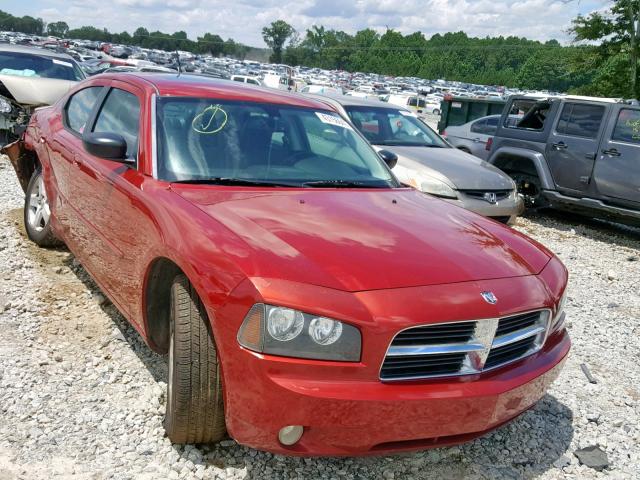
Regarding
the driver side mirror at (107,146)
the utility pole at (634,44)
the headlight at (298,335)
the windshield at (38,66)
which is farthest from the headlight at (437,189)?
the utility pole at (634,44)

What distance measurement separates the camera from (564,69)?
17031mm

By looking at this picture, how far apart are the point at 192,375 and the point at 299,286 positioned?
66 centimetres

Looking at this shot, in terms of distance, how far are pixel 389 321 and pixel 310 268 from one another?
377mm

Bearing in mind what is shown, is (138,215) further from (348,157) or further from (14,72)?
(14,72)

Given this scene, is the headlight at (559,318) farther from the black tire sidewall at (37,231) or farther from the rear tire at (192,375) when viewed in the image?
the black tire sidewall at (37,231)

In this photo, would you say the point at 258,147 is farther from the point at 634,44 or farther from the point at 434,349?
the point at 634,44

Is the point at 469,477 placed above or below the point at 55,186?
below

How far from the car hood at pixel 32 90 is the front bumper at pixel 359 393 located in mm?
7626

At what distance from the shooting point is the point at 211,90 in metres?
3.85

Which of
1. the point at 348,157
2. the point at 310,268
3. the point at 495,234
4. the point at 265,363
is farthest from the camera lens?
the point at 348,157

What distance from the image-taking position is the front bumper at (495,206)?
7.20 meters

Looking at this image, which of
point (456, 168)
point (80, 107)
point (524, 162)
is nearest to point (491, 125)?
point (524, 162)

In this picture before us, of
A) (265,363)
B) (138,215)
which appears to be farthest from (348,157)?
(265,363)

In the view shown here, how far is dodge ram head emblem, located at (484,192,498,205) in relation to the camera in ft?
24.2
